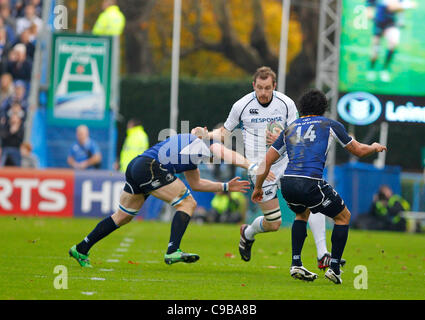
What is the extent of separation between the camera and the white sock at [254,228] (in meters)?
10.7

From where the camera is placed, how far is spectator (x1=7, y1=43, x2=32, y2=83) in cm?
2327

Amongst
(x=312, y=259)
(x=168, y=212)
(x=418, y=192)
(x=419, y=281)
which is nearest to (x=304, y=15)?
(x=418, y=192)

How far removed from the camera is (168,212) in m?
21.4

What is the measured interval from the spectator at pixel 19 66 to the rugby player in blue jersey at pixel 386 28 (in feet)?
29.1

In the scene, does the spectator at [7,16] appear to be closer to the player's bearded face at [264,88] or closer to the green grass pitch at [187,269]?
the green grass pitch at [187,269]

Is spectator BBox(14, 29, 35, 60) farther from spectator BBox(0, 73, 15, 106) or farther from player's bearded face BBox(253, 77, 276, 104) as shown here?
player's bearded face BBox(253, 77, 276, 104)

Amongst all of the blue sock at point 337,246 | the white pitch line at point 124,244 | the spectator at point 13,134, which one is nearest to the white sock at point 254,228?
the blue sock at point 337,246

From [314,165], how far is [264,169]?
58 centimetres

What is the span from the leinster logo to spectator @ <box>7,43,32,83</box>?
8.37 metres

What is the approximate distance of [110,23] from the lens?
23.8 metres

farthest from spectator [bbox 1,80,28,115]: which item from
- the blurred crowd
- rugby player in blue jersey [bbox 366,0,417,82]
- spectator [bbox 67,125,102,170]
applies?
rugby player in blue jersey [bbox 366,0,417,82]

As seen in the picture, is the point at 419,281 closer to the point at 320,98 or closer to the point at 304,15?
the point at 320,98

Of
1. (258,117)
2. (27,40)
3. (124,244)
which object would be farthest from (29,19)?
(258,117)

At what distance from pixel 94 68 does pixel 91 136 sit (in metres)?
1.79
